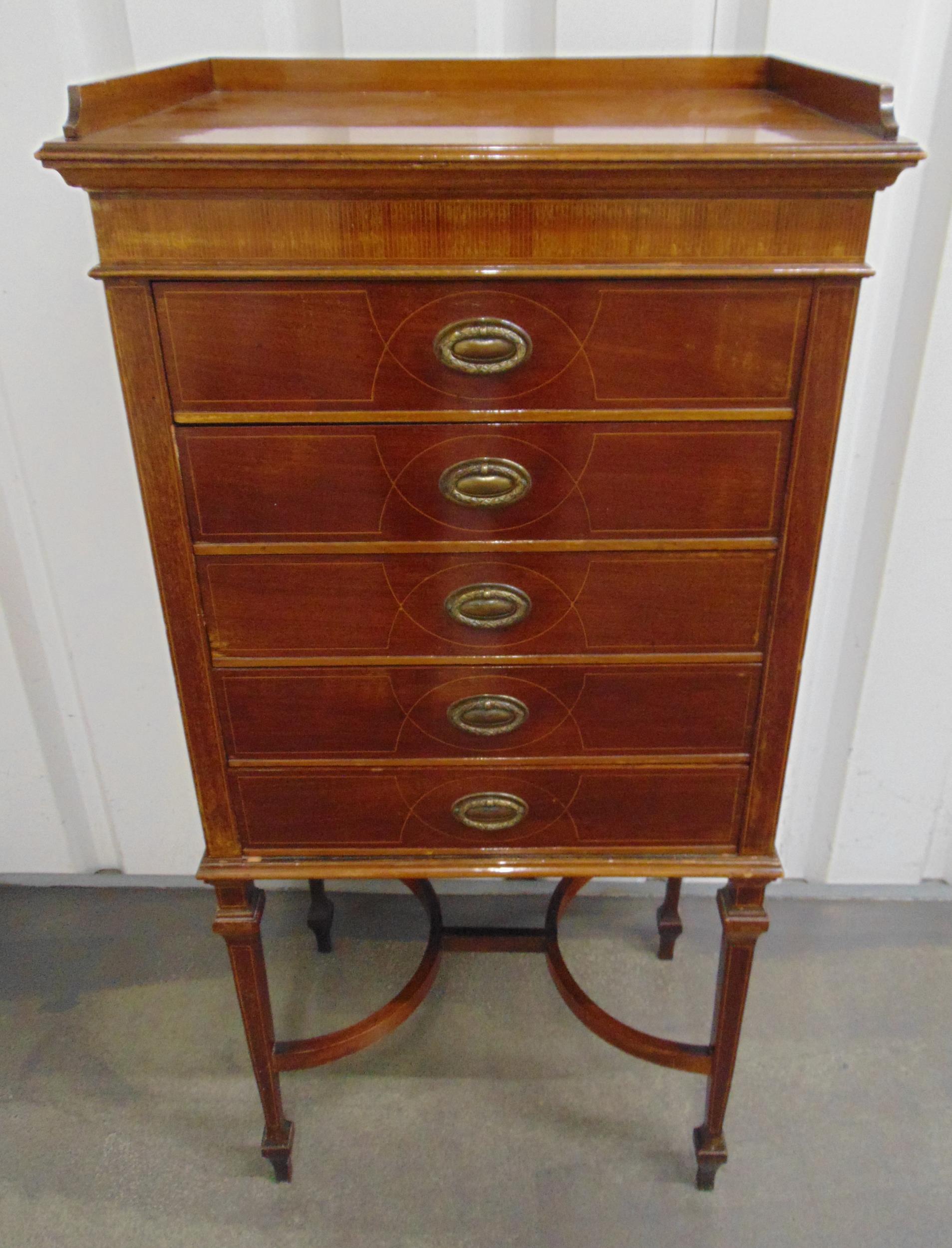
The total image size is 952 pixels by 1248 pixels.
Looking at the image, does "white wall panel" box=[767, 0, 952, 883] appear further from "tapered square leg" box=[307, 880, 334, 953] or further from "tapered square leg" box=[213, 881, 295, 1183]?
"tapered square leg" box=[213, 881, 295, 1183]

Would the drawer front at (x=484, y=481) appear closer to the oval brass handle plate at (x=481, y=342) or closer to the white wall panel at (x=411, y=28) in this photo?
the oval brass handle plate at (x=481, y=342)

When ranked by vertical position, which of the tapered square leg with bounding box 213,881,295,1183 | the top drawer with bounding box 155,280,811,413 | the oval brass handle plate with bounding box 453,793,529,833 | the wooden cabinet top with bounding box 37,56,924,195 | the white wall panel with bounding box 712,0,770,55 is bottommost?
the tapered square leg with bounding box 213,881,295,1183

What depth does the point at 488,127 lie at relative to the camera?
104cm

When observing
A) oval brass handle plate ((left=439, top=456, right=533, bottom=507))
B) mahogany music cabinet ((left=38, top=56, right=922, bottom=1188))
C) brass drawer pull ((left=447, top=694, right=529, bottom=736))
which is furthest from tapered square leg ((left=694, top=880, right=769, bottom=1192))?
oval brass handle plate ((left=439, top=456, right=533, bottom=507))

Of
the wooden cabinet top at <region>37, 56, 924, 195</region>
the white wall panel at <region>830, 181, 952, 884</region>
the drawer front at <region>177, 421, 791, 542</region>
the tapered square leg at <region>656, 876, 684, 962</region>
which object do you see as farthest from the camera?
the tapered square leg at <region>656, 876, 684, 962</region>

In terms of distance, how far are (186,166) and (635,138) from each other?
420 mm

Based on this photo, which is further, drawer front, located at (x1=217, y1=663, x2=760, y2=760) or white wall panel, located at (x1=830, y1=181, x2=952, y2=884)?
white wall panel, located at (x1=830, y1=181, x2=952, y2=884)

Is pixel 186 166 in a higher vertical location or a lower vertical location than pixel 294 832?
higher

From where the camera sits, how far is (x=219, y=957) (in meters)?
1.87

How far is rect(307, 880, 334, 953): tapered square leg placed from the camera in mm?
1834

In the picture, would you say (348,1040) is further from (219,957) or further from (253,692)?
(253,692)

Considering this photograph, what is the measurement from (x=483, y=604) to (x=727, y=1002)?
2.23 ft

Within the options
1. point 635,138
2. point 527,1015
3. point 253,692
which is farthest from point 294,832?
point 635,138

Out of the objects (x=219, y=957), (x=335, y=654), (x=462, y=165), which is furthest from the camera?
(x=219, y=957)
